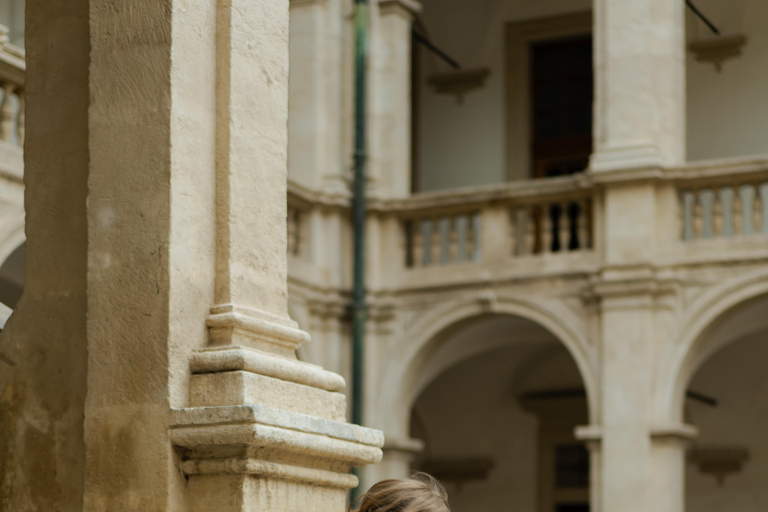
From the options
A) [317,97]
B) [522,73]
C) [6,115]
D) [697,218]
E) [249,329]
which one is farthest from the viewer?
[522,73]

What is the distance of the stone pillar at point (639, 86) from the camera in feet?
40.7

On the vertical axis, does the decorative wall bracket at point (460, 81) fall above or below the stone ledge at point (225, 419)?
above

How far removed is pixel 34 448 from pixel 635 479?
30.5ft

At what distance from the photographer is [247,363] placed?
10.5 feet

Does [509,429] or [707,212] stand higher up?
[707,212]

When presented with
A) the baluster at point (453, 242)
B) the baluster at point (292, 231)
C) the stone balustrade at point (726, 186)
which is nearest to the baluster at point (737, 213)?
the stone balustrade at point (726, 186)

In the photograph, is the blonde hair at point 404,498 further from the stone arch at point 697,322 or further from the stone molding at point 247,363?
the stone arch at point 697,322

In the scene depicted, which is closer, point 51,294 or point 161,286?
point 161,286

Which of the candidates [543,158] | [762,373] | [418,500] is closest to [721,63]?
[543,158]

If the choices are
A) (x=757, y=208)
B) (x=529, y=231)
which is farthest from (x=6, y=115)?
(x=757, y=208)

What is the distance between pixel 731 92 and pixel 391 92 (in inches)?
142

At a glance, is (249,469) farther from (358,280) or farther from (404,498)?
(358,280)

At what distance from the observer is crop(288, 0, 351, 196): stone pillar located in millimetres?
13422

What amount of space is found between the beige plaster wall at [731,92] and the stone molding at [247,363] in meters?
11.8
